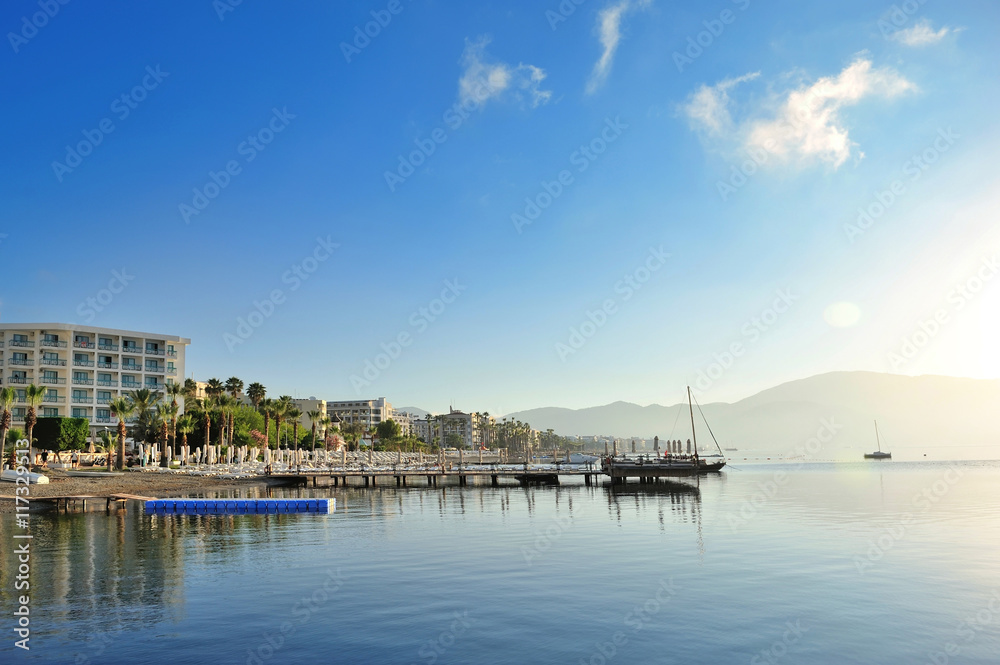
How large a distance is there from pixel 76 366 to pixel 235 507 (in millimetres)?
59261

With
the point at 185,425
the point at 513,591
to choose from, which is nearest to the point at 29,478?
the point at 185,425

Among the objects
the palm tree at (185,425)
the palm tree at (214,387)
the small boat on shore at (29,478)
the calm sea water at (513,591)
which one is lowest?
the calm sea water at (513,591)

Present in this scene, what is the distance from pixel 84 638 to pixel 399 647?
7791 mm

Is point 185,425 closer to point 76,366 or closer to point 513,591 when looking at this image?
point 76,366

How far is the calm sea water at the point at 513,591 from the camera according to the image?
1598 centimetres

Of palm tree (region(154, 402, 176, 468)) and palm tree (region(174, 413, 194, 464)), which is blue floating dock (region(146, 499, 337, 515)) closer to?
palm tree (region(154, 402, 176, 468))

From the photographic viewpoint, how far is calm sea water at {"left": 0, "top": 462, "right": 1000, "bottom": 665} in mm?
15977

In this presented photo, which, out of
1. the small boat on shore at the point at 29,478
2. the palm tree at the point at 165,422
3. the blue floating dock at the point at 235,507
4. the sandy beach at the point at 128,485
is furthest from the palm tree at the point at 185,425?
the blue floating dock at the point at 235,507

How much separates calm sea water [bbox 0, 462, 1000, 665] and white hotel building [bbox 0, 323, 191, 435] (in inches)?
2289

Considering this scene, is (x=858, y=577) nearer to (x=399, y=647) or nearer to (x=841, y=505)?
(x=399, y=647)

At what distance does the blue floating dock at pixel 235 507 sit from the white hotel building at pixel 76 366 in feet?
163

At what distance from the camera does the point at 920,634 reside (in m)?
17.3

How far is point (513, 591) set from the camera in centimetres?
2173

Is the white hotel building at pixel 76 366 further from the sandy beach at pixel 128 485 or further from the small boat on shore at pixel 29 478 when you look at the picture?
the small boat on shore at pixel 29 478
